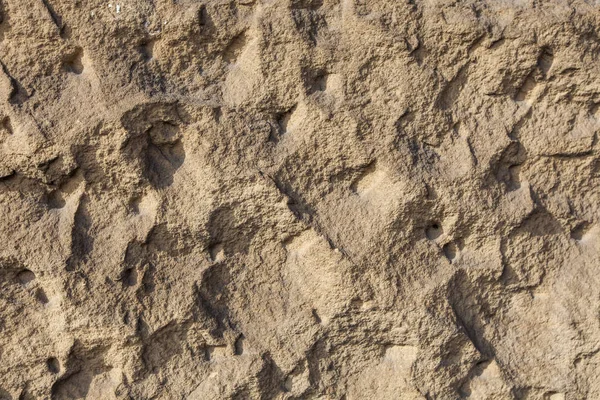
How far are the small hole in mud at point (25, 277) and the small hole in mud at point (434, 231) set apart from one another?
2.02 feet

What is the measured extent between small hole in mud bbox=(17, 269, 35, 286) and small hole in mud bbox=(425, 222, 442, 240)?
0.62 metres

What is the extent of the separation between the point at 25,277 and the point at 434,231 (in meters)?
0.64

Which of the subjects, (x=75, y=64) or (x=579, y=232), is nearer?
(x=75, y=64)

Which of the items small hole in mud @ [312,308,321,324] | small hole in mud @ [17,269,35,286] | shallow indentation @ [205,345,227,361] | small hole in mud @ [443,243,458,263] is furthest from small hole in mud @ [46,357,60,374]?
small hole in mud @ [443,243,458,263]

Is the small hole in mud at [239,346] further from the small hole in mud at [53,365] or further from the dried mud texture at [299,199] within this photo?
the small hole in mud at [53,365]

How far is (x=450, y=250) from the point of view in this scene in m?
1.22

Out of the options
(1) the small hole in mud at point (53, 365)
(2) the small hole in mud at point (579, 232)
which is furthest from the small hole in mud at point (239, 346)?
(2) the small hole in mud at point (579, 232)

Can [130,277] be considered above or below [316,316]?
above

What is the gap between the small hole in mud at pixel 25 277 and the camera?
3.78 feet

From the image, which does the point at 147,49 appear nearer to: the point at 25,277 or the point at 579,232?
the point at 25,277

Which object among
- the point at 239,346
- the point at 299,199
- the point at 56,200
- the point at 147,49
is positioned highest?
the point at 147,49

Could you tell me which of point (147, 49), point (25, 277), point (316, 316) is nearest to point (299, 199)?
point (316, 316)

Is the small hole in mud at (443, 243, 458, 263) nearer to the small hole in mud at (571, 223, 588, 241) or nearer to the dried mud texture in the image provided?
the dried mud texture

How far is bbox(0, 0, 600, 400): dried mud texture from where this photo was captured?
113 cm
